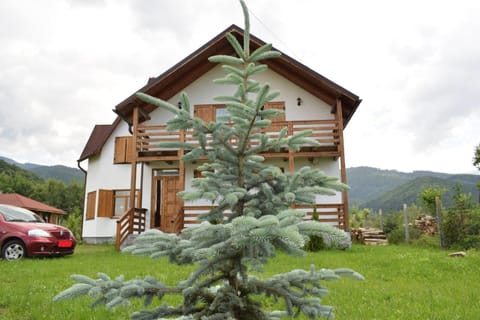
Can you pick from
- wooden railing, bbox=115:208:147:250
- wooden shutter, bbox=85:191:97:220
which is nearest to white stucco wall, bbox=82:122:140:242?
wooden shutter, bbox=85:191:97:220

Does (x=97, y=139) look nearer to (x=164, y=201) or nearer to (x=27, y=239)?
(x=164, y=201)

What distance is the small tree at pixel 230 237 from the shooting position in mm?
2127

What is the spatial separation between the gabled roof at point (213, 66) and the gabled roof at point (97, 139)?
3.56 meters

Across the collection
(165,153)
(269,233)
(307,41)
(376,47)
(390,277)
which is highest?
(307,41)

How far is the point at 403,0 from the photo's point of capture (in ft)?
36.4

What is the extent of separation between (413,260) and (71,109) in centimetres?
2693

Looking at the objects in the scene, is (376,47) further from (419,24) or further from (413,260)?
(413,260)

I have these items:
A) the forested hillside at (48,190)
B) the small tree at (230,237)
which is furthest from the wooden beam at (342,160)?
the forested hillside at (48,190)

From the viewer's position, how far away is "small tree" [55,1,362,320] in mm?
2127

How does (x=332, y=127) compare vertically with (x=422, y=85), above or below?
below

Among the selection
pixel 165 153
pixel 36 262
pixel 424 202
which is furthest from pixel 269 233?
pixel 424 202

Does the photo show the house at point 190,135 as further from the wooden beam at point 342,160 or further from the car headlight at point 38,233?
the car headlight at point 38,233

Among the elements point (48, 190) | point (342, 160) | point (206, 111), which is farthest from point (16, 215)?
point (48, 190)

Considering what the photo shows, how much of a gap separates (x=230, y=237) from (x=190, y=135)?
12.1 meters
